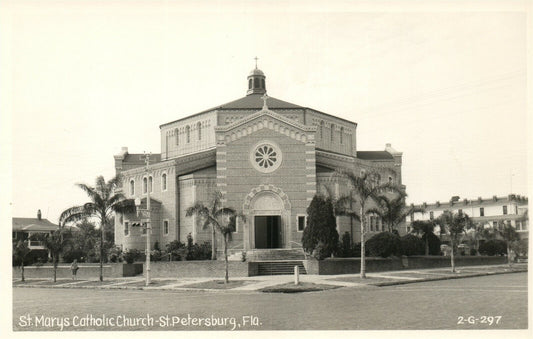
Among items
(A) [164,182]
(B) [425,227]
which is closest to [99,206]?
(A) [164,182]

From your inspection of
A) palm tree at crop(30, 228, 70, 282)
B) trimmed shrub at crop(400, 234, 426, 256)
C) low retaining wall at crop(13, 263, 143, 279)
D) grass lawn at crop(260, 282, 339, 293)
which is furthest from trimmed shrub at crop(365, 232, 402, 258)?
palm tree at crop(30, 228, 70, 282)

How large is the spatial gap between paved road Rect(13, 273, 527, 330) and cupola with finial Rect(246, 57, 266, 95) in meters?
31.7

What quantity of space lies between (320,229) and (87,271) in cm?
1600

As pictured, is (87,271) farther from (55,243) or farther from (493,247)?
(493,247)

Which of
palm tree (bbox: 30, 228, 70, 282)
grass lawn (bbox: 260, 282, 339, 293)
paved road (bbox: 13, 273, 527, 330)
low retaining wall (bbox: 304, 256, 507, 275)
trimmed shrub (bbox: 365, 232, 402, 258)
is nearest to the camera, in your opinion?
paved road (bbox: 13, 273, 527, 330)

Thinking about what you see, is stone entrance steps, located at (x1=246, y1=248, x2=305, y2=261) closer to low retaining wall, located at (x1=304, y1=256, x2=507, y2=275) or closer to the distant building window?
the distant building window

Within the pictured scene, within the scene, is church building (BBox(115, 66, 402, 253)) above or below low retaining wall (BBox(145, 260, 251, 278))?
above

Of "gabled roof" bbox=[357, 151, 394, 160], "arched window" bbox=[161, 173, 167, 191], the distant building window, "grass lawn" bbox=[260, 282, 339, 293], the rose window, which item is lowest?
"grass lawn" bbox=[260, 282, 339, 293]

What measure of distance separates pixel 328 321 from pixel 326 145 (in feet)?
123

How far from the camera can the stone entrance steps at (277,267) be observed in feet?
137

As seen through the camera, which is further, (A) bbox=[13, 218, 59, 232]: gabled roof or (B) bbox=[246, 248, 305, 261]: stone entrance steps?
(A) bbox=[13, 218, 59, 232]: gabled roof

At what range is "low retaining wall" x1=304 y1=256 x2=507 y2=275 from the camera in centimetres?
4144
